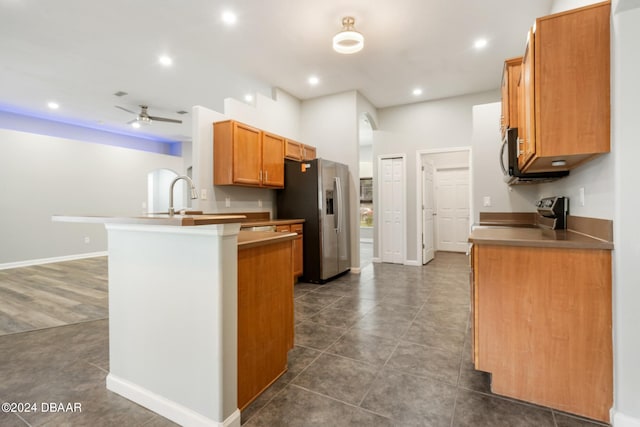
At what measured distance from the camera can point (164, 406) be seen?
5.28 feet

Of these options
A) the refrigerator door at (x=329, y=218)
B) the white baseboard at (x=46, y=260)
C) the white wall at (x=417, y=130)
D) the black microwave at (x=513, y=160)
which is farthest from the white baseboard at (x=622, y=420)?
the white baseboard at (x=46, y=260)

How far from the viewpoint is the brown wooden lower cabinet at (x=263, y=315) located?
1.64m

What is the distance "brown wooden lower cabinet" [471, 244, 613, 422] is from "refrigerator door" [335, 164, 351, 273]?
3.02m

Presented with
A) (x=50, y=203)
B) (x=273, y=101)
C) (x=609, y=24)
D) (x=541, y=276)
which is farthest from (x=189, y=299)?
(x=50, y=203)

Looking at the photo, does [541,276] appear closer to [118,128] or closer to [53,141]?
[53,141]

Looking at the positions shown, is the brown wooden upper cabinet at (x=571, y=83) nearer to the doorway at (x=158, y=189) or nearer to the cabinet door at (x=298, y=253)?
the cabinet door at (x=298, y=253)

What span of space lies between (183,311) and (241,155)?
282 centimetres

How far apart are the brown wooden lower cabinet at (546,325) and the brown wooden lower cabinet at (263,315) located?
1175 mm

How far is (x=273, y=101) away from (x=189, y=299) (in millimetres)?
→ 4107

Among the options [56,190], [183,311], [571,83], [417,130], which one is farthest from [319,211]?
[56,190]

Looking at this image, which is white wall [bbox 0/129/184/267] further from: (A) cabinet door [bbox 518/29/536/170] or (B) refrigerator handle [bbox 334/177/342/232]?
(A) cabinet door [bbox 518/29/536/170]

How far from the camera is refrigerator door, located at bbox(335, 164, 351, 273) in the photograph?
189 inches

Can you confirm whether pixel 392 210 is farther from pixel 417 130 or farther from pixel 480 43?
pixel 480 43

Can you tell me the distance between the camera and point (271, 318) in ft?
6.12
